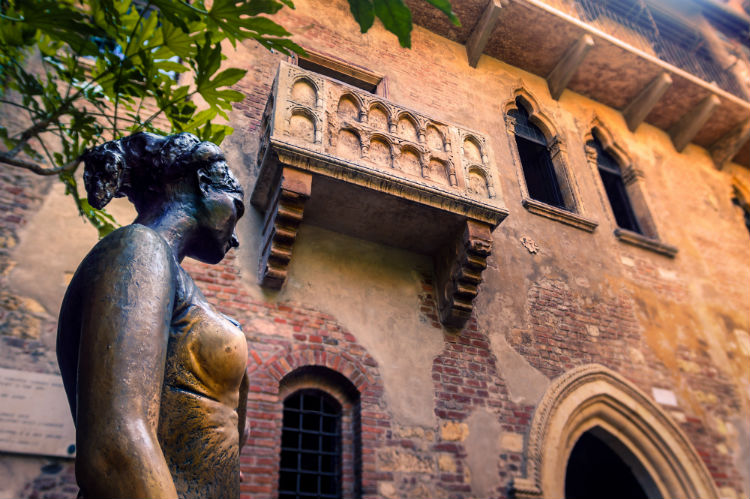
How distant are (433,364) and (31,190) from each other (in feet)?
12.8

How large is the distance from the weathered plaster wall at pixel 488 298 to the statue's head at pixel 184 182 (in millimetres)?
1760

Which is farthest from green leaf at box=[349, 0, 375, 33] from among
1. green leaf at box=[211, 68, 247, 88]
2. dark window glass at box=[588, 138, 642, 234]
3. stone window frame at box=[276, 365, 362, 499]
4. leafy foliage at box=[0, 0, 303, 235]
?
dark window glass at box=[588, 138, 642, 234]

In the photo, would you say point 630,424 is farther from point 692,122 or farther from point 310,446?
point 692,122

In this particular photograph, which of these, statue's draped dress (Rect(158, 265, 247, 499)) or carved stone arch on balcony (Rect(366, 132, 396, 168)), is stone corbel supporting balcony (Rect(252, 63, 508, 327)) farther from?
statue's draped dress (Rect(158, 265, 247, 499))

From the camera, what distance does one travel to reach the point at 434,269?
20.0 ft

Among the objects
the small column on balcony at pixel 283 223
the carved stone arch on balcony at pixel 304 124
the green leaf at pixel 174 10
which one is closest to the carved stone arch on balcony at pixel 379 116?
the carved stone arch on balcony at pixel 304 124

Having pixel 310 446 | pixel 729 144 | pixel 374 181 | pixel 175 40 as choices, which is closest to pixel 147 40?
pixel 175 40

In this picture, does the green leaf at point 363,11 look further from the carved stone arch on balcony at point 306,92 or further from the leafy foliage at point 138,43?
the carved stone arch on balcony at point 306,92

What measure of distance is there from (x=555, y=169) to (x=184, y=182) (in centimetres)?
755

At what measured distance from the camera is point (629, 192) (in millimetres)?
8961

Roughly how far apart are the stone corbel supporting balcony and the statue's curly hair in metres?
3.15

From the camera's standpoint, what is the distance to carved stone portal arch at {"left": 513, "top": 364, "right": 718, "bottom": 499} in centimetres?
598

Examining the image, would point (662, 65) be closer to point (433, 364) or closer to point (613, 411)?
point (613, 411)

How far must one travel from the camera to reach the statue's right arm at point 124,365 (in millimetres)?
1082
